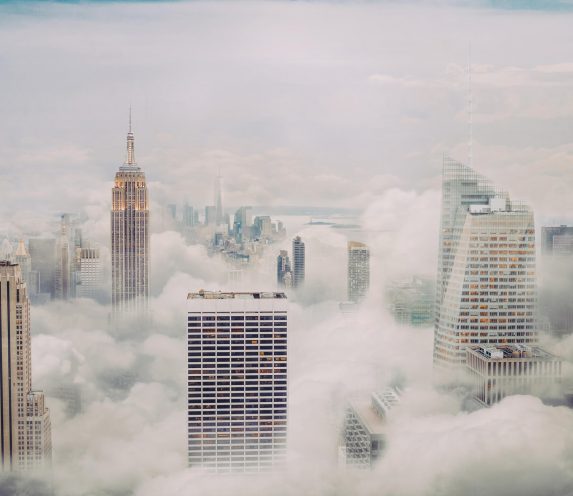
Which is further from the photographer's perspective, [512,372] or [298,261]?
[298,261]

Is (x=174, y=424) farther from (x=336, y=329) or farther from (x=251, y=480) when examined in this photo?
(x=336, y=329)

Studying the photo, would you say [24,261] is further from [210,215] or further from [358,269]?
[358,269]

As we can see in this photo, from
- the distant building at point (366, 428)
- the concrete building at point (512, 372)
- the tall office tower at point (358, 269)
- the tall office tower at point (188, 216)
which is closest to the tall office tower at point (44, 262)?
the tall office tower at point (188, 216)

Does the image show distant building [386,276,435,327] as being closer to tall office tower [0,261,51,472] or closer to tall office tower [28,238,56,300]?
tall office tower [28,238,56,300]

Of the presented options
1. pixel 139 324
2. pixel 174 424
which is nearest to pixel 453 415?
pixel 174 424

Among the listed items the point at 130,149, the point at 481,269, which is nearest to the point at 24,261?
the point at 130,149
